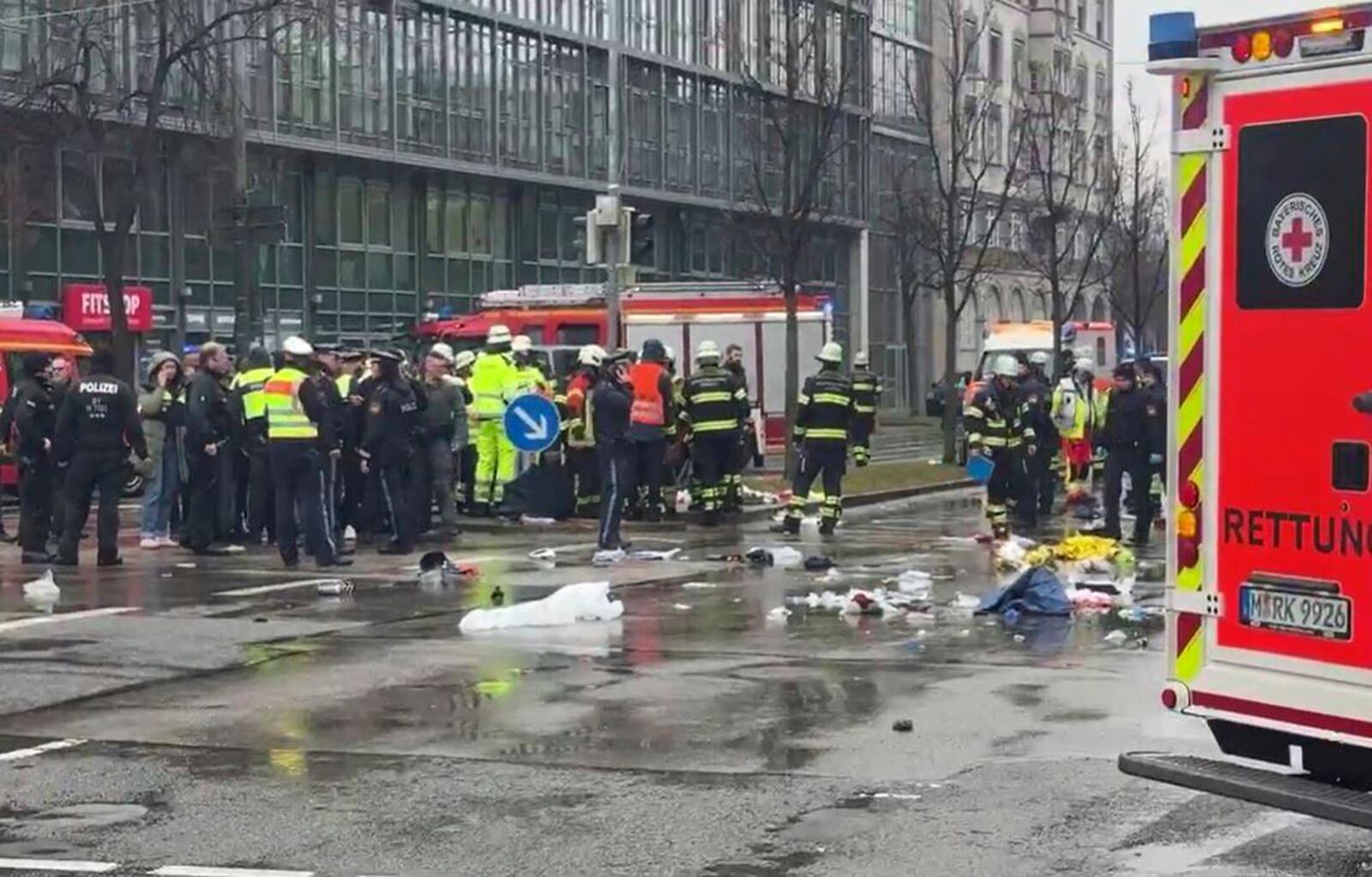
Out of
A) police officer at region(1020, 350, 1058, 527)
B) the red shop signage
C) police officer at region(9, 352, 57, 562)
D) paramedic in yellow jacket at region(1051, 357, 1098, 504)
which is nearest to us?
police officer at region(9, 352, 57, 562)

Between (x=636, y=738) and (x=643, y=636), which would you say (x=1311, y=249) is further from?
(x=643, y=636)

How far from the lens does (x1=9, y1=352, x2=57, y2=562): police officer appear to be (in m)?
18.8

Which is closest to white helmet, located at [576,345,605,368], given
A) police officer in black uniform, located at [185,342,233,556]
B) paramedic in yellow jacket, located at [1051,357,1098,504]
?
police officer in black uniform, located at [185,342,233,556]

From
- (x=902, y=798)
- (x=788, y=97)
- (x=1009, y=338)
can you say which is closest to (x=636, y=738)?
(x=902, y=798)

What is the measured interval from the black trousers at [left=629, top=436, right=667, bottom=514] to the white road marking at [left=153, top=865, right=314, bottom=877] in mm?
14126

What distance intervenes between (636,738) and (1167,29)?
4.09 meters

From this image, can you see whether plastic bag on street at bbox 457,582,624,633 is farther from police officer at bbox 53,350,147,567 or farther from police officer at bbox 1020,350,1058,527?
police officer at bbox 1020,350,1058,527

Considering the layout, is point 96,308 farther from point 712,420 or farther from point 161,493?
point 712,420

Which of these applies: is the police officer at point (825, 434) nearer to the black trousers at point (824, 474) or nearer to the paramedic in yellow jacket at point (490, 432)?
the black trousers at point (824, 474)

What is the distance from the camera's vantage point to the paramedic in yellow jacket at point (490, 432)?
73.2ft

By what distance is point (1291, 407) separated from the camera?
7098 millimetres

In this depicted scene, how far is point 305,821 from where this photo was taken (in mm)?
8188

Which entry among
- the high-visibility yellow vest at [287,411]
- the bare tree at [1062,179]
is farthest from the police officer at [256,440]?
the bare tree at [1062,179]

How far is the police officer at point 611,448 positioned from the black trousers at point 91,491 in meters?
3.99
